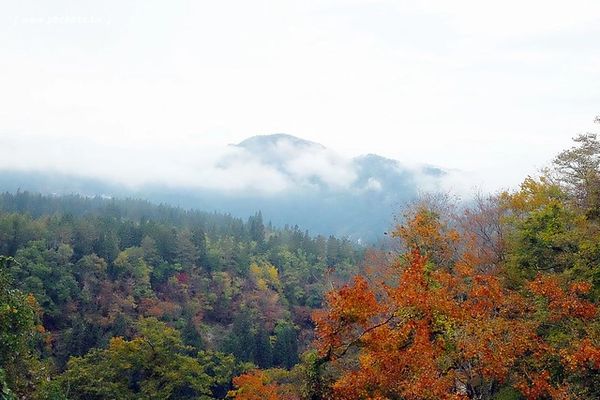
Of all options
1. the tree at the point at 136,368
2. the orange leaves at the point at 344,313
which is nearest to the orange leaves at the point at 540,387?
the orange leaves at the point at 344,313

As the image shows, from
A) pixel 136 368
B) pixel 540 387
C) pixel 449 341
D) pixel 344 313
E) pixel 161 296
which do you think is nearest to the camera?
pixel 344 313

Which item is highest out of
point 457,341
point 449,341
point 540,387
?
point 457,341

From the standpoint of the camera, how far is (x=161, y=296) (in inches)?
2945

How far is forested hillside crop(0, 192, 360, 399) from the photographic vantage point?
3209 cm

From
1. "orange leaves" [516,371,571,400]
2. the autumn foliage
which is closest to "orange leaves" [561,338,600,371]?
the autumn foliage

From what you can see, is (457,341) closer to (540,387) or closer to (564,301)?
(540,387)

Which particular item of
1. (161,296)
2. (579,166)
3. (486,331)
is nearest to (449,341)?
(486,331)

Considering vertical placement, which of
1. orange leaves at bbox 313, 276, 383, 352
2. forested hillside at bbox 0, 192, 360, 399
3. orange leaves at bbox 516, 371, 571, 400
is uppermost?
orange leaves at bbox 313, 276, 383, 352

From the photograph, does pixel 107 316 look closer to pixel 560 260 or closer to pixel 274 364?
pixel 274 364

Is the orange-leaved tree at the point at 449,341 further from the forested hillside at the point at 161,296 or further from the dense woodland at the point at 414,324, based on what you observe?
the forested hillside at the point at 161,296

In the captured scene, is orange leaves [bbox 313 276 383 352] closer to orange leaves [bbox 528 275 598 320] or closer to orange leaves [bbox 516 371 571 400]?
orange leaves [bbox 516 371 571 400]

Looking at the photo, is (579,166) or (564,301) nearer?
(564,301)

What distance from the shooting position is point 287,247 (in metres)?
104

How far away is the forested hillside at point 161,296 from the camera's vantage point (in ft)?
105
